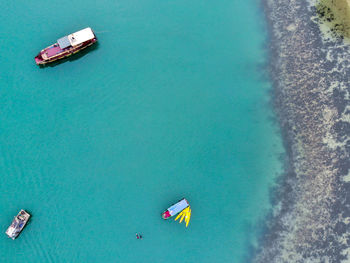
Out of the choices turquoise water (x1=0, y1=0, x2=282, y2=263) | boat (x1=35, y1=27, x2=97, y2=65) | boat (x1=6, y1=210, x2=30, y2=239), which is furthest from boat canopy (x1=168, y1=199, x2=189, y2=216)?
boat (x1=35, y1=27, x2=97, y2=65)

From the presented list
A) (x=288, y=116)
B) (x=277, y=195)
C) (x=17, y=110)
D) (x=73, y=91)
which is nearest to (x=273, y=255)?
(x=277, y=195)

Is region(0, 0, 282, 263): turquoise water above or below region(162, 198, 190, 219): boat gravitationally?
above

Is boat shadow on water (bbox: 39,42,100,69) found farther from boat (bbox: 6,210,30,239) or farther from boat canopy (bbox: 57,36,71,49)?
boat (bbox: 6,210,30,239)

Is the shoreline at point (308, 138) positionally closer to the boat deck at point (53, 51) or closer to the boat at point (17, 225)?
the boat deck at point (53, 51)

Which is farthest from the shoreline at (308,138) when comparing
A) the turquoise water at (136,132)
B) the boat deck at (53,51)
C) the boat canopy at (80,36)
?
the boat deck at (53,51)

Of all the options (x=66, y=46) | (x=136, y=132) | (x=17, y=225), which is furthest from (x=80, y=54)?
(x=17, y=225)

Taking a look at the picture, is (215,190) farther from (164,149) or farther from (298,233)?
(298,233)
